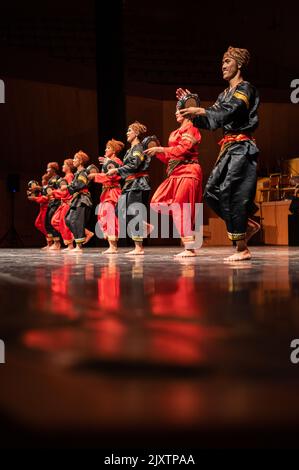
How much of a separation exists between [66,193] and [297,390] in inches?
277

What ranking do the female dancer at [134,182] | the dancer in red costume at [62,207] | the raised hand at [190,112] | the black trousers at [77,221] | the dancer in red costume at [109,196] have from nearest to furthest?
the raised hand at [190,112] < the female dancer at [134,182] < the dancer in red costume at [109,196] < the black trousers at [77,221] < the dancer in red costume at [62,207]

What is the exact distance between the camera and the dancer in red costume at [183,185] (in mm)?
4809

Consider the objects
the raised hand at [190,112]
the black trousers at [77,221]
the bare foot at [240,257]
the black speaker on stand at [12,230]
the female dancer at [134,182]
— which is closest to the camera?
the raised hand at [190,112]

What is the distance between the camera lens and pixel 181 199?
15.8ft

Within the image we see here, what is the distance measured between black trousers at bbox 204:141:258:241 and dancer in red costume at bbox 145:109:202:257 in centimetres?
92

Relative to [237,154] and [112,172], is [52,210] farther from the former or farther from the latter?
[237,154]

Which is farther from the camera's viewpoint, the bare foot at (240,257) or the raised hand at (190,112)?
the bare foot at (240,257)

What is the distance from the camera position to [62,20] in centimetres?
1265

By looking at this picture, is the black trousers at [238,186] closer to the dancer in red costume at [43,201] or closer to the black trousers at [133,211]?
the black trousers at [133,211]

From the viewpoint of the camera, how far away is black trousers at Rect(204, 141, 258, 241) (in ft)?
12.6

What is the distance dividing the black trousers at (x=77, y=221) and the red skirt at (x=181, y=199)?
201 centimetres

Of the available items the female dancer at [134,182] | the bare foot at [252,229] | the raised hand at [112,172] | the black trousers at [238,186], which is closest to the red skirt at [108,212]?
the female dancer at [134,182]

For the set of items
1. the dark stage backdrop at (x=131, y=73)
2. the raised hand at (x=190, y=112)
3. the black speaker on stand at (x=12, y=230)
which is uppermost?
the dark stage backdrop at (x=131, y=73)

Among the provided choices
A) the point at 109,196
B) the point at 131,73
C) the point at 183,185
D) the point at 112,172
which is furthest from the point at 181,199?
the point at 131,73
